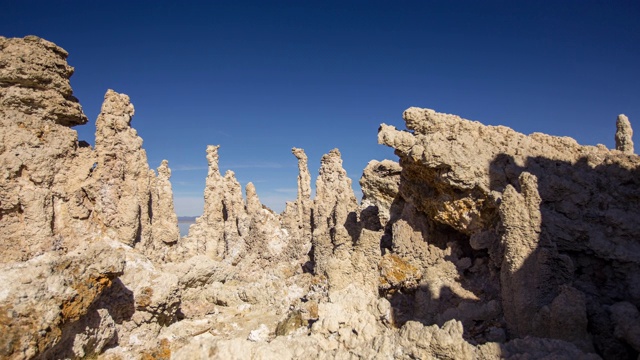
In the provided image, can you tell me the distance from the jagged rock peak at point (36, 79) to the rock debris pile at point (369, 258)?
32mm

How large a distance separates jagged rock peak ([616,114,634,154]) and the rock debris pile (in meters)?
8.10

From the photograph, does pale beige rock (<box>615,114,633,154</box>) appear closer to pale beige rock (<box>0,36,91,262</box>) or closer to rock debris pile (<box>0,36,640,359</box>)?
rock debris pile (<box>0,36,640,359</box>)

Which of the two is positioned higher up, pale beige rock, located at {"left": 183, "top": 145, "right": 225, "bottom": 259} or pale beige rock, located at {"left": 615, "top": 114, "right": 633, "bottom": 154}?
pale beige rock, located at {"left": 615, "top": 114, "right": 633, "bottom": 154}

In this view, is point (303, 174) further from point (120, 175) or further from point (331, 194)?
point (120, 175)

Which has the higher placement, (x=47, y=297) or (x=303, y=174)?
(x=303, y=174)

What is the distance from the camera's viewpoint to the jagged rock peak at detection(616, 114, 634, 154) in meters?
15.6

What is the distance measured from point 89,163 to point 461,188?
9975 mm

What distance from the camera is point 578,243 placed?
7.49m

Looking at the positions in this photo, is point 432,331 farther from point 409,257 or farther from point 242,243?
point 242,243

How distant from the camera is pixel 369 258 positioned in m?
10.7

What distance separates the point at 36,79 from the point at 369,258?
31.3 ft

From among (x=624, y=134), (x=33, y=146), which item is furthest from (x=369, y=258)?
(x=624, y=134)

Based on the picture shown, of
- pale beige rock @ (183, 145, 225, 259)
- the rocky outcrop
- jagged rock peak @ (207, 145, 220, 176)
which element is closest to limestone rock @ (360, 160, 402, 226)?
the rocky outcrop

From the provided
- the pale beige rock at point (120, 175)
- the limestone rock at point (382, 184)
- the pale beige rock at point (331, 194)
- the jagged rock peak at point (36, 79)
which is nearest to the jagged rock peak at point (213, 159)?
the pale beige rock at point (331, 194)
